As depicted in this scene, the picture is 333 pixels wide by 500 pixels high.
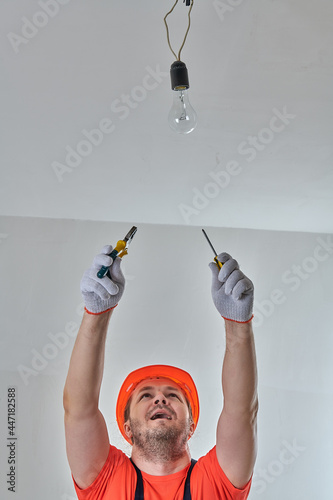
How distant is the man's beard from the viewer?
1521 millimetres

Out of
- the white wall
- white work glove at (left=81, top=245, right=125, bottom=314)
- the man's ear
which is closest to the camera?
white work glove at (left=81, top=245, right=125, bottom=314)

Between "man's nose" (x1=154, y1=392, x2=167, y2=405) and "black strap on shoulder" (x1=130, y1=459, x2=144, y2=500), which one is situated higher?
"man's nose" (x1=154, y1=392, x2=167, y2=405)

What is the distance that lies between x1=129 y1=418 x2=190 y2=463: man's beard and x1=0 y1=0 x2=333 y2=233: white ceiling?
1267 millimetres

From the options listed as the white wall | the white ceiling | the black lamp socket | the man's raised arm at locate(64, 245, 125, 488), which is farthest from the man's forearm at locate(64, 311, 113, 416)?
the white wall

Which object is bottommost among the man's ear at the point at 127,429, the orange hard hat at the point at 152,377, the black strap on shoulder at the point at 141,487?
the black strap on shoulder at the point at 141,487

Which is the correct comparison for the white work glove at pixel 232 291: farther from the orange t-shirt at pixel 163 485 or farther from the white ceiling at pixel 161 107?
the white ceiling at pixel 161 107

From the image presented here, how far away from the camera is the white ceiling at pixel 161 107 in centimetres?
162

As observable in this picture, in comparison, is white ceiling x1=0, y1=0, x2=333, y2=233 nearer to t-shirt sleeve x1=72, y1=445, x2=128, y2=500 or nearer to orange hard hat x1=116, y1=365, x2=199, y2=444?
orange hard hat x1=116, y1=365, x2=199, y2=444

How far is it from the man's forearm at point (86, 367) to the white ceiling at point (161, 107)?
97 centimetres

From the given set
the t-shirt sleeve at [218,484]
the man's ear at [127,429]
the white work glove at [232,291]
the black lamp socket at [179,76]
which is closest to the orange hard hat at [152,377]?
the man's ear at [127,429]

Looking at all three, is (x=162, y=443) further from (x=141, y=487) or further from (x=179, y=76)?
(x=179, y=76)

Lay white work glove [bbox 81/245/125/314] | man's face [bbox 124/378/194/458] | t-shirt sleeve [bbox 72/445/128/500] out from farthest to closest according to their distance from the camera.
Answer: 1. man's face [bbox 124/378/194/458]
2. t-shirt sleeve [bbox 72/445/128/500]
3. white work glove [bbox 81/245/125/314]

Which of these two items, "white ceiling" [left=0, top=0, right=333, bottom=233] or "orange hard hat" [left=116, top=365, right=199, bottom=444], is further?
"orange hard hat" [left=116, top=365, right=199, bottom=444]

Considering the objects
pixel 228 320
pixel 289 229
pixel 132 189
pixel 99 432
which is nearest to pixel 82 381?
pixel 99 432
